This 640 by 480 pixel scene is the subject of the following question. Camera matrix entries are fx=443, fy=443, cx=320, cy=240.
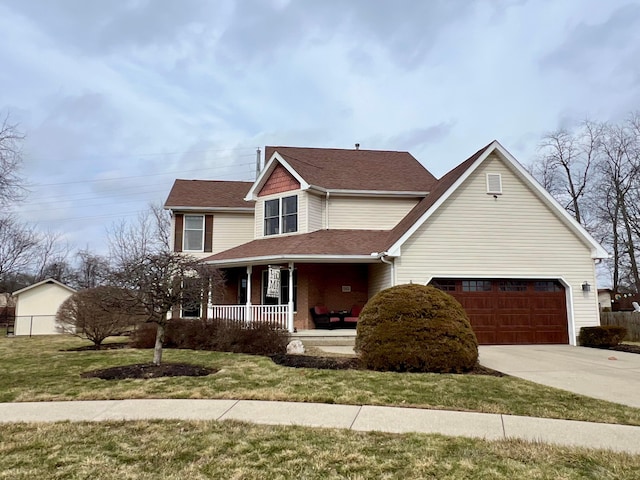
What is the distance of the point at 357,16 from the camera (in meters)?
11.5

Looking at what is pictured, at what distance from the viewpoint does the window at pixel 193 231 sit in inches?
823

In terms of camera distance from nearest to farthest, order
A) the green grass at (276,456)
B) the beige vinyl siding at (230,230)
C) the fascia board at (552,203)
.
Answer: the green grass at (276,456), the fascia board at (552,203), the beige vinyl siding at (230,230)

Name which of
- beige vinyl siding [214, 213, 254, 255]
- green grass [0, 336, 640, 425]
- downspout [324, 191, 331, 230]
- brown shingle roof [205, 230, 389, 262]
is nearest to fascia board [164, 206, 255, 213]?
beige vinyl siding [214, 213, 254, 255]

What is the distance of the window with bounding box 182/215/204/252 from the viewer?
823 inches

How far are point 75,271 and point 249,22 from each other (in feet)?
175

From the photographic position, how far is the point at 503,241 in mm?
15250

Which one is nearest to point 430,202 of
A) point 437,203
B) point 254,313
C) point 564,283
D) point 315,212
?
point 437,203

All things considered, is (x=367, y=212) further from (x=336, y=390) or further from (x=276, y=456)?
(x=276, y=456)

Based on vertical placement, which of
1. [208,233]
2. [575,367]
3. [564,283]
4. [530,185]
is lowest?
[575,367]

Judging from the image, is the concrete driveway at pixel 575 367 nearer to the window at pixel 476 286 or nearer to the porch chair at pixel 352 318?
the window at pixel 476 286

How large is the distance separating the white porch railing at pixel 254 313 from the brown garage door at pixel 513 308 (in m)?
5.29

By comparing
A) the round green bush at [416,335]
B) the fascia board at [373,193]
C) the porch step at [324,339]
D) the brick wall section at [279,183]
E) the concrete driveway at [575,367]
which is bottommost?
the concrete driveway at [575,367]

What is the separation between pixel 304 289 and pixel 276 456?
12402 mm

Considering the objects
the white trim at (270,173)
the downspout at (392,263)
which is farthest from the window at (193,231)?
the downspout at (392,263)
